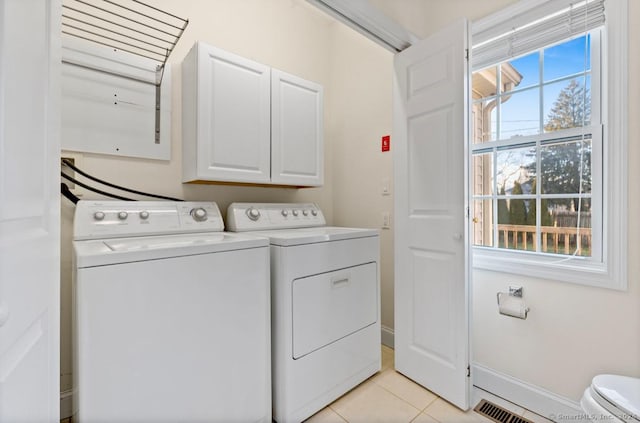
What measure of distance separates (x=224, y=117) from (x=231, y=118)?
44 millimetres

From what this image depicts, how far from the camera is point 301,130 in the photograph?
2158mm

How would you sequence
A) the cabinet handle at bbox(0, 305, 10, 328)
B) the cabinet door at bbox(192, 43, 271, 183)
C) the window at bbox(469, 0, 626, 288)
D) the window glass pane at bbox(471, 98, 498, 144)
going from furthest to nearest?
the window glass pane at bbox(471, 98, 498, 144)
the cabinet door at bbox(192, 43, 271, 183)
the window at bbox(469, 0, 626, 288)
the cabinet handle at bbox(0, 305, 10, 328)

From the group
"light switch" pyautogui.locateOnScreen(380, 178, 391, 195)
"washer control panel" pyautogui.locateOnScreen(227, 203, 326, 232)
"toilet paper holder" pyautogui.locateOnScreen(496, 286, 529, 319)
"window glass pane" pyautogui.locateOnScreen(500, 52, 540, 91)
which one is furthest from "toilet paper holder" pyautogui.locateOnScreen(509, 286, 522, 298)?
"washer control panel" pyautogui.locateOnScreen(227, 203, 326, 232)

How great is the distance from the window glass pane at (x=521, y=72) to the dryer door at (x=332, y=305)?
140 cm

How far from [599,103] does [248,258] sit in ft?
6.09

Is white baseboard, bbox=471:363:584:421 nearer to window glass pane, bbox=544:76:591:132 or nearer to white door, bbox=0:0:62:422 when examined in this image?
window glass pane, bbox=544:76:591:132

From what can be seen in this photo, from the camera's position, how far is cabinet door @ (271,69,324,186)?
6.60ft

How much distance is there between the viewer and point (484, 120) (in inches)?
74.5

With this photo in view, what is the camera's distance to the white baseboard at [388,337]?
7.54 feet

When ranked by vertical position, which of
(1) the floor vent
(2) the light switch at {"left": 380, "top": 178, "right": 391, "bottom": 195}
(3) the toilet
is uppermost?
(2) the light switch at {"left": 380, "top": 178, "right": 391, "bottom": 195}

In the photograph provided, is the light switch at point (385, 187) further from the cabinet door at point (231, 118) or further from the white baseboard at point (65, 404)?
the white baseboard at point (65, 404)

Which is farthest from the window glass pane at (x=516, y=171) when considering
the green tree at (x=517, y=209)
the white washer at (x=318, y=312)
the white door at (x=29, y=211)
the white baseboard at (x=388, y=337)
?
the white door at (x=29, y=211)

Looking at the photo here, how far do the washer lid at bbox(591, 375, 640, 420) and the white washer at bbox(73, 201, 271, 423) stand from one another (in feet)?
4.41

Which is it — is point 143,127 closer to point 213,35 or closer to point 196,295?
point 213,35
